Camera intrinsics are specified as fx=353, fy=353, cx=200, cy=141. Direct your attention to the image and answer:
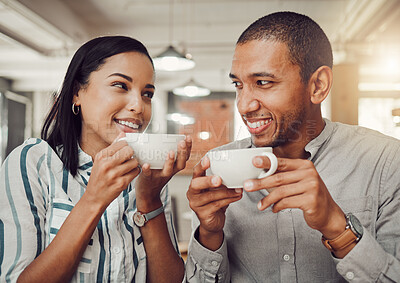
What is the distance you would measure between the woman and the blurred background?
5.49 feet

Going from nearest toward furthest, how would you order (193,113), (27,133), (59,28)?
A: (59,28)
(193,113)
(27,133)

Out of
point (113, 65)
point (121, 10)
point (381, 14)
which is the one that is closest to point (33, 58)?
point (121, 10)

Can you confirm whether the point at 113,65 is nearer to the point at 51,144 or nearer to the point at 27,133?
the point at 51,144

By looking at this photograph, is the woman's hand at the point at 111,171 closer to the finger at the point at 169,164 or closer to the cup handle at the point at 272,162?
the finger at the point at 169,164

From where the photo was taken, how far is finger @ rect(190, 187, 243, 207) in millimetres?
1039

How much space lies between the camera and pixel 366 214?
1279mm

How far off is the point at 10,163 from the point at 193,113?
276 inches

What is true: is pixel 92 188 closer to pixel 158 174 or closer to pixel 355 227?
pixel 158 174

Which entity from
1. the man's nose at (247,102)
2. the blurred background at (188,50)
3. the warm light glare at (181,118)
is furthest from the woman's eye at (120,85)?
the warm light glare at (181,118)

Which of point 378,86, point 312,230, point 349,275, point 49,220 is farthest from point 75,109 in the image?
point 378,86

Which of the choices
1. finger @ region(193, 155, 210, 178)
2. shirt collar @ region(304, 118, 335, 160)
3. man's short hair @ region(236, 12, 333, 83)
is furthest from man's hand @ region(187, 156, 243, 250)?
man's short hair @ region(236, 12, 333, 83)

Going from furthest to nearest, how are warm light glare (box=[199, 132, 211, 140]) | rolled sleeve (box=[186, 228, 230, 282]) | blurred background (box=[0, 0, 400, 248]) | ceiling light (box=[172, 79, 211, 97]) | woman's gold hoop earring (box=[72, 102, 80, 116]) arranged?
1. warm light glare (box=[199, 132, 211, 140])
2. ceiling light (box=[172, 79, 211, 97])
3. blurred background (box=[0, 0, 400, 248])
4. woman's gold hoop earring (box=[72, 102, 80, 116])
5. rolled sleeve (box=[186, 228, 230, 282])

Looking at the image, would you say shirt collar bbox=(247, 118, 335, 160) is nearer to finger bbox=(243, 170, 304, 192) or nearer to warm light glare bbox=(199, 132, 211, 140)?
finger bbox=(243, 170, 304, 192)

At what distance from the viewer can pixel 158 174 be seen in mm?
1233
